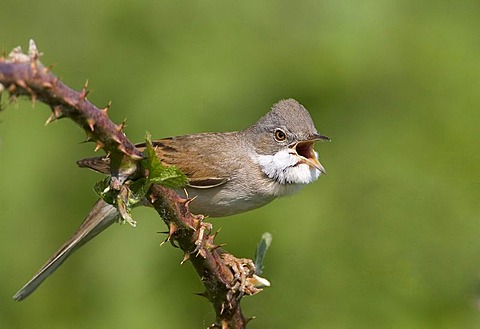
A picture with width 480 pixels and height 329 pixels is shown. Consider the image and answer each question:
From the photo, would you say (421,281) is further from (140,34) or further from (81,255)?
(140,34)

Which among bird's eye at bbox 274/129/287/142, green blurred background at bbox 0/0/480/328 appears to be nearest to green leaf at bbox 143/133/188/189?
bird's eye at bbox 274/129/287/142

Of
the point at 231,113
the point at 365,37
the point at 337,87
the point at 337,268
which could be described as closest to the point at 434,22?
the point at 365,37

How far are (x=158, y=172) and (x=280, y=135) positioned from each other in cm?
262

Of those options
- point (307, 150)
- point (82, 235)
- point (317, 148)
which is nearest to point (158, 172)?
point (82, 235)

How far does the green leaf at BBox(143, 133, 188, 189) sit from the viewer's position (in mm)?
2574

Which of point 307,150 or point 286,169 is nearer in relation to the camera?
point 286,169

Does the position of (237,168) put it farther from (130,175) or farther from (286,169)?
(130,175)

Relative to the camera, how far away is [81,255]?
20.4 feet

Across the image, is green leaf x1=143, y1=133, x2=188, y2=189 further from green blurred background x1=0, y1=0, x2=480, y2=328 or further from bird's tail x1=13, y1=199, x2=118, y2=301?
green blurred background x1=0, y1=0, x2=480, y2=328

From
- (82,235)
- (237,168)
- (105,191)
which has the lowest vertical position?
(105,191)

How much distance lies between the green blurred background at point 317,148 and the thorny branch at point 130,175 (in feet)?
6.99

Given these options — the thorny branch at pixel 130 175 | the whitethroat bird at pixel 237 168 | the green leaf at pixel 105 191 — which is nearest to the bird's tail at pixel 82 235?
the whitethroat bird at pixel 237 168

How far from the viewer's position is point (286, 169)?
4902 millimetres

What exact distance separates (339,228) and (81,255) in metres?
1.78
